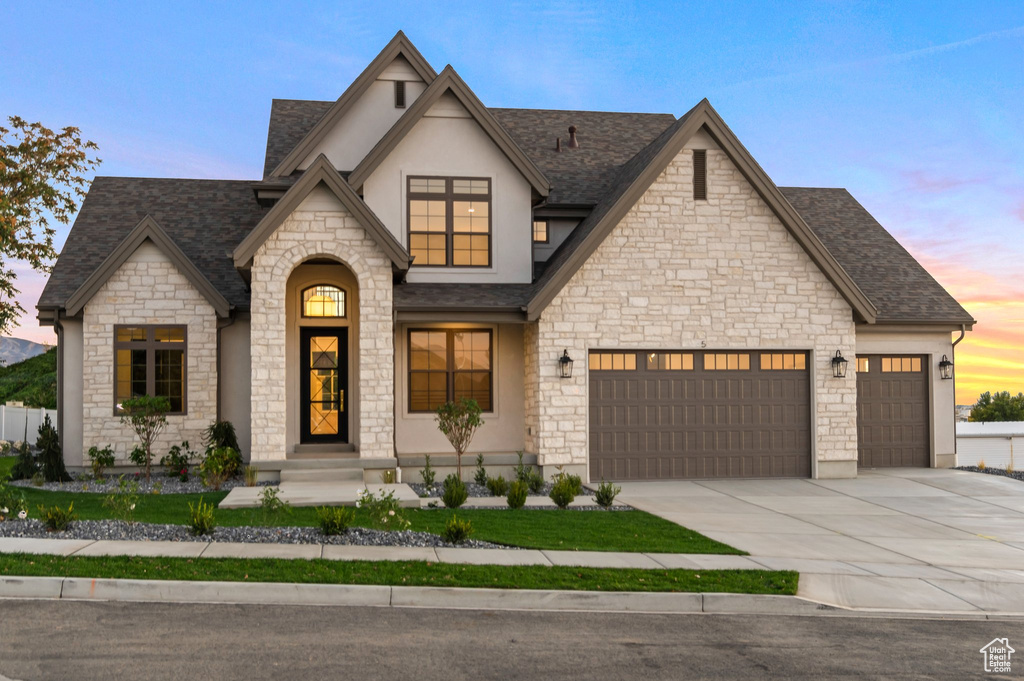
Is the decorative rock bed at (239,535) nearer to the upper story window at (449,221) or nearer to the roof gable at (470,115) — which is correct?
the upper story window at (449,221)

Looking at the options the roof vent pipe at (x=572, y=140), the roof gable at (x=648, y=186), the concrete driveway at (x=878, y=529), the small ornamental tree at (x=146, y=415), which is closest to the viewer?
the concrete driveway at (x=878, y=529)

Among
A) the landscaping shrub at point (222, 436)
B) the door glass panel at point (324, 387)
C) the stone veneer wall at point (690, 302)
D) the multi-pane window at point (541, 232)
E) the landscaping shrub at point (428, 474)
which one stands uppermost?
the multi-pane window at point (541, 232)

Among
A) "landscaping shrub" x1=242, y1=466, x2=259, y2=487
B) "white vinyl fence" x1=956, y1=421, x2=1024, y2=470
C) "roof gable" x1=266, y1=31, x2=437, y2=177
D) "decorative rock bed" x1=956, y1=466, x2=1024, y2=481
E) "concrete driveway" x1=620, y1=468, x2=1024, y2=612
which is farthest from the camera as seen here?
"white vinyl fence" x1=956, y1=421, x2=1024, y2=470

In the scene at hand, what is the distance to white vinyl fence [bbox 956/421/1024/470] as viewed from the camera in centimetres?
2150

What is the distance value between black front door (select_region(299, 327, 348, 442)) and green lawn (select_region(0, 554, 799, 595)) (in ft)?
30.0

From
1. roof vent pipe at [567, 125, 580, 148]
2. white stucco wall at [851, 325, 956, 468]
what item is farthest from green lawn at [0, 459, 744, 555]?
roof vent pipe at [567, 125, 580, 148]

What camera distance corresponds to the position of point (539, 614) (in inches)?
328

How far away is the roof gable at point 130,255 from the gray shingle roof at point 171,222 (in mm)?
507

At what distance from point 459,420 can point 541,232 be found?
566cm

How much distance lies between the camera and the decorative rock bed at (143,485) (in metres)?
15.9

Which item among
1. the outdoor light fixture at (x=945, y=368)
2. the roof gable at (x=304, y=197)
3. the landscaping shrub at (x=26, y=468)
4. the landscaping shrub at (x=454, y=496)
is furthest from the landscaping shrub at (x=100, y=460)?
the outdoor light fixture at (x=945, y=368)

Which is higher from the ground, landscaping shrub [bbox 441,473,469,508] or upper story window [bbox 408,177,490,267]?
upper story window [bbox 408,177,490,267]

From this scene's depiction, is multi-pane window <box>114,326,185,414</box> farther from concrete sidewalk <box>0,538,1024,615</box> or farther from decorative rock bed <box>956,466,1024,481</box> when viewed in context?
decorative rock bed <box>956,466,1024,481</box>

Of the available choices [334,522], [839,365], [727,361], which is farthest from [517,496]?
[839,365]
